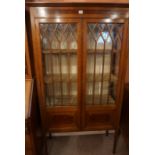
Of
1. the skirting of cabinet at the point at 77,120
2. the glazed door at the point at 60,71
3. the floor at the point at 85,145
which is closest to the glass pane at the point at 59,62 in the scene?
the glazed door at the point at 60,71

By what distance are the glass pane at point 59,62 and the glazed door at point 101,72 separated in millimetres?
144

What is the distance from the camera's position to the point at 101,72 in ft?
5.37

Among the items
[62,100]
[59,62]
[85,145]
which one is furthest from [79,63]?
[85,145]

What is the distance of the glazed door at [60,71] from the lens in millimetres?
1411

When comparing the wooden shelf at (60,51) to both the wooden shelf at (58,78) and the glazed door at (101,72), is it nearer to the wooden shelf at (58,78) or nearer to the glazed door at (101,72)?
the glazed door at (101,72)

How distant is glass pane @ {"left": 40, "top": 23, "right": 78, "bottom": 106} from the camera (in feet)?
4.68

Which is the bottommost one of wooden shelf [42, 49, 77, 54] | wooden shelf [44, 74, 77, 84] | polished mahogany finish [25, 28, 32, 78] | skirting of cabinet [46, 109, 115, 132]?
skirting of cabinet [46, 109, 115, 132]

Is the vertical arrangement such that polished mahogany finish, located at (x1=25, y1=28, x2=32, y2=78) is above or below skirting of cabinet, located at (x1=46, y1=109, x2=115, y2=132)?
above

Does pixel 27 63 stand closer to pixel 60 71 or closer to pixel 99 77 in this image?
pixel 60 71

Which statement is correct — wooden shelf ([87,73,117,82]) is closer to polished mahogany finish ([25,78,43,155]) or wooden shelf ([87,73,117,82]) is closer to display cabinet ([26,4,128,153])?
display cabinet ([26,4,128,153])

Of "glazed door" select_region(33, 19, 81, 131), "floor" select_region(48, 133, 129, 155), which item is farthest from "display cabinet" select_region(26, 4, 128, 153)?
"floor" select_region(48, 133, 129, 155)

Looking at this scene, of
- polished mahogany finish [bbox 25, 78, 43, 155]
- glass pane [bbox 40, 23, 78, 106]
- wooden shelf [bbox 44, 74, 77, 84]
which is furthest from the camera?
wooden shelf [bbox 44, 74, 77, 84]

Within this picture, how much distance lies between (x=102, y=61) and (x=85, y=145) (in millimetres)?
1226
